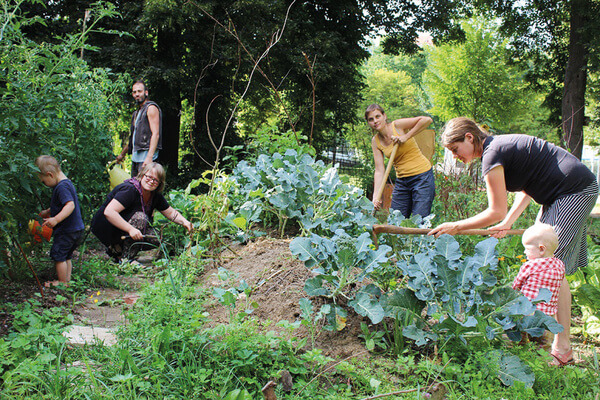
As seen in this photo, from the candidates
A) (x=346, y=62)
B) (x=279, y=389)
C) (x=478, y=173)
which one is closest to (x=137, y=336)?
(x=279, y=389)

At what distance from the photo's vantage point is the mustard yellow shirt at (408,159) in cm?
485

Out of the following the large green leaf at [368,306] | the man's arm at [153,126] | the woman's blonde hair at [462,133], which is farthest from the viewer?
the man's arm at [153,126]

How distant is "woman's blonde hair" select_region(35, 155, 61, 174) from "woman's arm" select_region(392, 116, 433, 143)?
308 cm

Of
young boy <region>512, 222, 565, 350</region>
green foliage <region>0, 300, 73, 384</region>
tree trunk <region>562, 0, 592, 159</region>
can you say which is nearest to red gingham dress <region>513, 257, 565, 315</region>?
young boy <region>512, 222, 565, 350</region>

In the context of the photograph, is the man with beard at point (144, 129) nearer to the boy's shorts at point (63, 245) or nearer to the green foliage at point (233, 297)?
the boy's shorts at point (63, 245)

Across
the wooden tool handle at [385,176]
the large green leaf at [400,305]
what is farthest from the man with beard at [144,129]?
the large green leaf at [400,305]

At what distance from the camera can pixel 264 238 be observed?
4.39m

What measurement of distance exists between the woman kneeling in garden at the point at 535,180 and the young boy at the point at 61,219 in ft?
9.11

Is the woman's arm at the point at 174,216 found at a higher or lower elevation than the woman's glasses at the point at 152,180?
lower

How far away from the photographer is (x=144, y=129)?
5836mm

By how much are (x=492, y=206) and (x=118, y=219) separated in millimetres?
3270

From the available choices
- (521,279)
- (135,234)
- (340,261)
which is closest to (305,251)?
(340,261)

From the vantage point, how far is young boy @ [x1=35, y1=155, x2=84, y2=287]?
368 cm

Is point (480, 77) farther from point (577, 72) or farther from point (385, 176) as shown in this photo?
point (385, 176)
